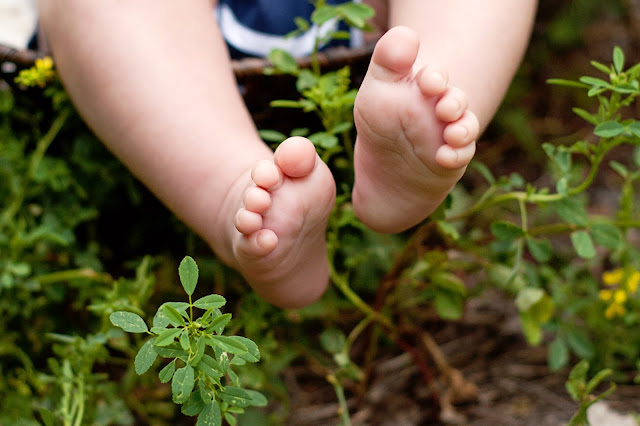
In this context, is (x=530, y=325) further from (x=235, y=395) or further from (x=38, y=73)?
(x=38, y=73)

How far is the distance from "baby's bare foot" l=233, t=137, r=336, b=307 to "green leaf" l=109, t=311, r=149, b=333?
0.52 ft

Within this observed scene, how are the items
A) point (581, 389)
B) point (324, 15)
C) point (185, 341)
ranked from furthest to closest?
point (324, 15) < point (581, 389) < point (185, 341)

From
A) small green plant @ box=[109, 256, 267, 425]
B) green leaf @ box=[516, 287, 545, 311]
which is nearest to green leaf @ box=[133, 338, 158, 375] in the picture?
small green plant @ box=[109, 256, 267, 425]

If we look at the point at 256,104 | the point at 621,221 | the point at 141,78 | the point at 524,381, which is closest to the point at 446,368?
the point at 524,381

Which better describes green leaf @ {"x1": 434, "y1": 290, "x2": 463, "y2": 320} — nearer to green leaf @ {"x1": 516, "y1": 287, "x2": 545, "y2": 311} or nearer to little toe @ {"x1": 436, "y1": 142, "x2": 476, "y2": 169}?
green leaf @ {"x1": 516, "y1": 287, "x2": 545, "y2": 311}

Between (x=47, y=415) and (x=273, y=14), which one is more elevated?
(x=273, y=14)

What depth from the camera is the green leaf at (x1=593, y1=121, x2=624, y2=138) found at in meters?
0.81

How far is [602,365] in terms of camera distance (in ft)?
3.73

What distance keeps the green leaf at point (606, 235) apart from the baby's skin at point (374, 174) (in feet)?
0.96

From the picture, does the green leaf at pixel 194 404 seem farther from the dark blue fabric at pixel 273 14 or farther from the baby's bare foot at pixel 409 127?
the dark blue fabric at pixel 273 14

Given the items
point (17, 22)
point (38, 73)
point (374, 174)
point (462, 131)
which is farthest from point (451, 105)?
point (17, 22)

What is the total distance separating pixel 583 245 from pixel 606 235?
4 cm

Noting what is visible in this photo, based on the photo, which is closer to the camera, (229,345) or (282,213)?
(229,345)

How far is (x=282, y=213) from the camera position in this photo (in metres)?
0.75
